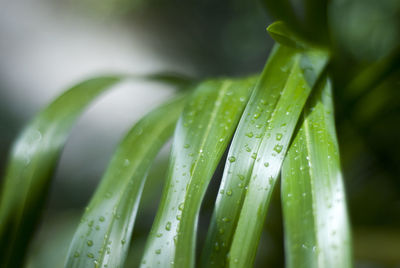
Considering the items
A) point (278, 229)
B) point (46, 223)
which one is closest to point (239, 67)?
point (278, 229)

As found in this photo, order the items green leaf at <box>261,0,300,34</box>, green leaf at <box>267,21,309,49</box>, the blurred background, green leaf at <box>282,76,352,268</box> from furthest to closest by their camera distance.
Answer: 1. the blurred background
2. green leaf at <box>261,0,300,34</box>
3. green leaf at <box>267,21,309,49</box>
4. green leaf at <box>282,76,352,268</box>

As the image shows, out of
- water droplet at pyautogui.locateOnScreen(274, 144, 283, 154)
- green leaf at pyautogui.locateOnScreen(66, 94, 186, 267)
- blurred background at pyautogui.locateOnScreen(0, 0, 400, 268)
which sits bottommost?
green leaf at pyautogui.locateOnScreen(66, 94, 186, 267)

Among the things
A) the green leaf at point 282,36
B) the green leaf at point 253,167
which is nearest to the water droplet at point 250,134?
the green leaf at point 253,167

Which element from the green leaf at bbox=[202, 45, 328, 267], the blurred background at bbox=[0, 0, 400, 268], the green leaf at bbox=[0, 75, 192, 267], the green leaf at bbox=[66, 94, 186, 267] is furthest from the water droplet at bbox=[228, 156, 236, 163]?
the blurred background at bbox=[0, 0, 400, 268]

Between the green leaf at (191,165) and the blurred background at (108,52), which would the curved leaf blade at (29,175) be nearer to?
the green leaf at (191,165)

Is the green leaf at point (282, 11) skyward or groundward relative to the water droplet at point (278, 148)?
skyward

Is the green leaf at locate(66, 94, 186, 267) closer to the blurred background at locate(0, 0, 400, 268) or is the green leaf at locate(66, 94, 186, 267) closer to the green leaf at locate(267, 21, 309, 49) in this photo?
the green leaf at locate(267, 21, 309, 49)
